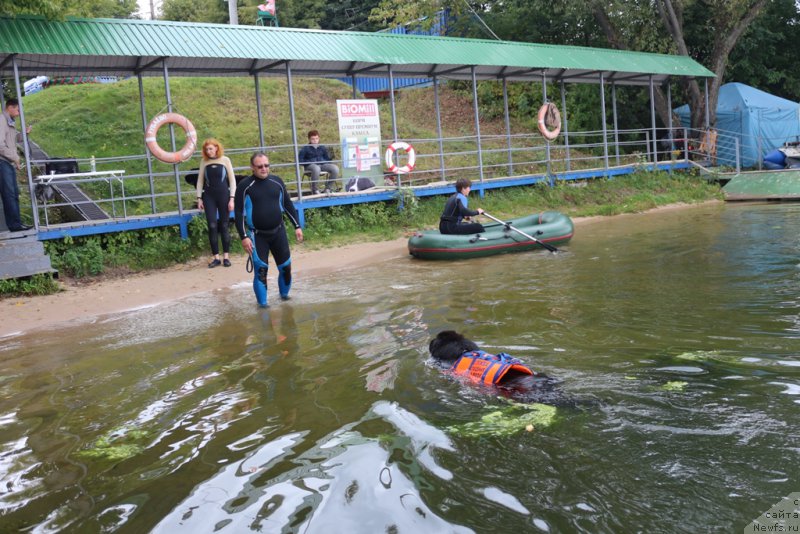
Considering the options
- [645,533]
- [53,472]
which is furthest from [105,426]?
A: [645,533]

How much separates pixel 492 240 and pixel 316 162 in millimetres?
3729

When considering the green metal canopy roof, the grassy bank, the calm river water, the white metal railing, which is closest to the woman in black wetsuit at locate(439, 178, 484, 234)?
the grassy bank

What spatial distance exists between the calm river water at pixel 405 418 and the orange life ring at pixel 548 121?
30.3 feet

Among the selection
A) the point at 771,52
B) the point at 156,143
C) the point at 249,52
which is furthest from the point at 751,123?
the point at 156,143

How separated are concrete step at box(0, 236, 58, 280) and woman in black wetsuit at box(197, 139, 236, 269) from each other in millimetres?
2297

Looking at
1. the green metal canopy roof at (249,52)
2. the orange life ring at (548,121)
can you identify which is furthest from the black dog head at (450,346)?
the orange life ring at (548,121)

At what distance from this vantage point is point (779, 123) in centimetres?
2331

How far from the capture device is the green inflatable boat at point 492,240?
1155 centimetres

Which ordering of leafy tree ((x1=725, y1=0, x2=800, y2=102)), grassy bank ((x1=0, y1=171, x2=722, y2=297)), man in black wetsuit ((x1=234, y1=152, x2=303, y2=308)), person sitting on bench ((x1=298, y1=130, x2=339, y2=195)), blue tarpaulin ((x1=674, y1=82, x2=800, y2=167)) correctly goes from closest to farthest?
man in black wetsuit ((x1=234, y1=152, x2=303, y2=308)), grassy bank ((x1=0, y1=171, x2=722, y2=297)), person sitting on bench ((x1=298, y1=130, x2=339, y2=195)), blue tarpaulin ((x1=674, y1=82, x2=800, y2=167)), leafy tree ((x1=725, y1=0, x2=800, y2=102))

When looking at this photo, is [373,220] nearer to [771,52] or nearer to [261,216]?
[261,216]

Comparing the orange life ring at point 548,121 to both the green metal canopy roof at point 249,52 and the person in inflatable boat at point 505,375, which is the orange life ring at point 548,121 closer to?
the green metal canopy roof at point 249,52

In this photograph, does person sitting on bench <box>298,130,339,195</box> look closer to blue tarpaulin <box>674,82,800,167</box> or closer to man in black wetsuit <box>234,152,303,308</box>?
man in black wetsuit <box>234,152,303,308</box>

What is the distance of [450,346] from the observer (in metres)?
5.23

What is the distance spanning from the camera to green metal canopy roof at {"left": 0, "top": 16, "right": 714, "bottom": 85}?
10352 millimetres
